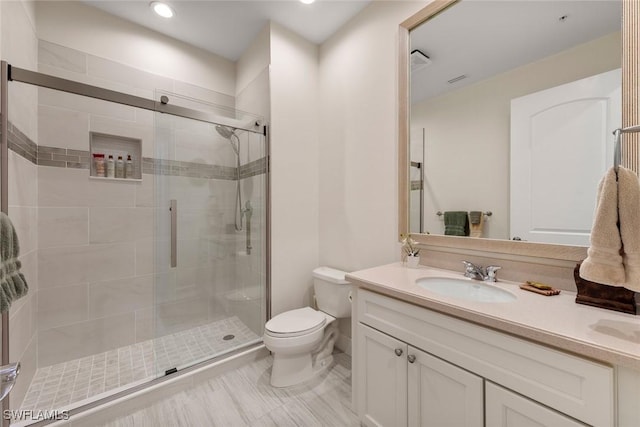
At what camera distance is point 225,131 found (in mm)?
→ 2123

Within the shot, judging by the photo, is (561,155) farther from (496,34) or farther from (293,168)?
(293,168)

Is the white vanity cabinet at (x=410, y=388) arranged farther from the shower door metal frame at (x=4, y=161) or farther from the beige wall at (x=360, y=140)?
the shower door metal frame at (x=4, y=161)

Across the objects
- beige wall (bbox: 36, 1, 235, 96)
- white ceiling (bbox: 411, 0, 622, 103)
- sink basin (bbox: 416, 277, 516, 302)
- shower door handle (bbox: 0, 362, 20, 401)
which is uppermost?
beige wall (bbox: 36, 1, 235, 96)

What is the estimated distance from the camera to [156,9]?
77.6 inches

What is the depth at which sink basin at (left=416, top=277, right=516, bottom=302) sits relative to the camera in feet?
3.84

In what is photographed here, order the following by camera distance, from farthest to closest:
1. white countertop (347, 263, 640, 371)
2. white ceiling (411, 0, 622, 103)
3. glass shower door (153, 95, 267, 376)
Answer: glass shower door (153, 95, 267, 376) < white ceiling (411, 0, 622, 103) < white countertop (347, 263, 640, 371)

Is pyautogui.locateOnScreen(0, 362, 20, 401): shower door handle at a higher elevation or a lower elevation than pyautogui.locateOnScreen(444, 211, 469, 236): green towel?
lower

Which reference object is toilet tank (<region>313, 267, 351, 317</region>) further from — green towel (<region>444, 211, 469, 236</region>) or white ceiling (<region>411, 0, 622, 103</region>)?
white ceiling (<region>411, 0, 622, 103</region>)

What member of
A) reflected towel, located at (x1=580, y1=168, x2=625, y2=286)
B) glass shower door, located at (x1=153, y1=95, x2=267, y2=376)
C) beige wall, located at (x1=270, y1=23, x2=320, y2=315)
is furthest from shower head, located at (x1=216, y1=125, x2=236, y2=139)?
reflected towel, located at (x1=580, y1=168, x2=625, y2=286)

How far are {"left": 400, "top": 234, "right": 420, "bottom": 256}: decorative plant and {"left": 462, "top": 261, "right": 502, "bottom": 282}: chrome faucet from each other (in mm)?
277

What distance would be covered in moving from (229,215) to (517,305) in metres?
2.04

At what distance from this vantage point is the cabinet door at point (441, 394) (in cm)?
89

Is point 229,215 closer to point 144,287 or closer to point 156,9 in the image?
point 144,287

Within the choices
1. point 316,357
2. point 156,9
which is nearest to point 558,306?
point 316,357
